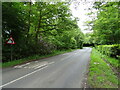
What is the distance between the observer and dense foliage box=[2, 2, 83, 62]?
32.8 ft

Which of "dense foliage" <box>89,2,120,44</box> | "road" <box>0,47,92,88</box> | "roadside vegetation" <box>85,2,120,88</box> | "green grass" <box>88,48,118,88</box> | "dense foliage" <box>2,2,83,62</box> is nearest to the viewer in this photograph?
"green grass" <box>88,48,118,88</box>

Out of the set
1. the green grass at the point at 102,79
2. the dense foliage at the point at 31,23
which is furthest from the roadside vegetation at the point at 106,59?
the dense foliage at the point at 31,23

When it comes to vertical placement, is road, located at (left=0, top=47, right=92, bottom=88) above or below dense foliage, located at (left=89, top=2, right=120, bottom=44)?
below

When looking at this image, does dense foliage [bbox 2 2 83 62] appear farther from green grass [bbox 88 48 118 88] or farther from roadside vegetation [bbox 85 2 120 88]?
green grass [bbox 88 48 118 88]

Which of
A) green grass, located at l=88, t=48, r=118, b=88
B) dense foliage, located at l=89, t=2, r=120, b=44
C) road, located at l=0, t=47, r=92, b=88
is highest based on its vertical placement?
dense foliage, located at l=89, t=2, r=120, b=44

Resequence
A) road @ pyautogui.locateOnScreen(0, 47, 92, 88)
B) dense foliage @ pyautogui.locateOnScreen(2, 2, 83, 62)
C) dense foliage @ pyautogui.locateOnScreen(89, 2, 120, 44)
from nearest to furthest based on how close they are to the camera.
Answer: road @ pyautogui.locateOnScreen(0, 47, 92, 88), dense foliage @ pyautogui.locateOnScreen(89, 2, 120, 44), dense foliage @ pyautogui.locateOnScreen(2, 2, 83, 62)

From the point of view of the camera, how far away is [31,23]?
14938 mm

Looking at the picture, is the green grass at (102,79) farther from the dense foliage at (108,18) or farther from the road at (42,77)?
the dense foliage at (108,18)

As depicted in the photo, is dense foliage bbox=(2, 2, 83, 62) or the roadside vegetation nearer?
the roadside vegetation

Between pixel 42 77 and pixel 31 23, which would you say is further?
pixel 31 23

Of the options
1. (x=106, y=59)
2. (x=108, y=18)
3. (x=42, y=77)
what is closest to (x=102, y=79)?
(x=42, y=77)

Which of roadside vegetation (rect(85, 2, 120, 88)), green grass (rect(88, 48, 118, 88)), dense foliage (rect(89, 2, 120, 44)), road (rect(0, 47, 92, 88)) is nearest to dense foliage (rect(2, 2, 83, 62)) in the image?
dense foliage (rect(89, 2, 120, 44))

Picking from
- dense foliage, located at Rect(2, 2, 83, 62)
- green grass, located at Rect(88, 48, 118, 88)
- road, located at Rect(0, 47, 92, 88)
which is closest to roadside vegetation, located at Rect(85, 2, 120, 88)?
green grass, located at Rect(88, 48, 118, 88)

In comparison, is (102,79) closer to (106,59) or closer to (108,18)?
(108,18)
